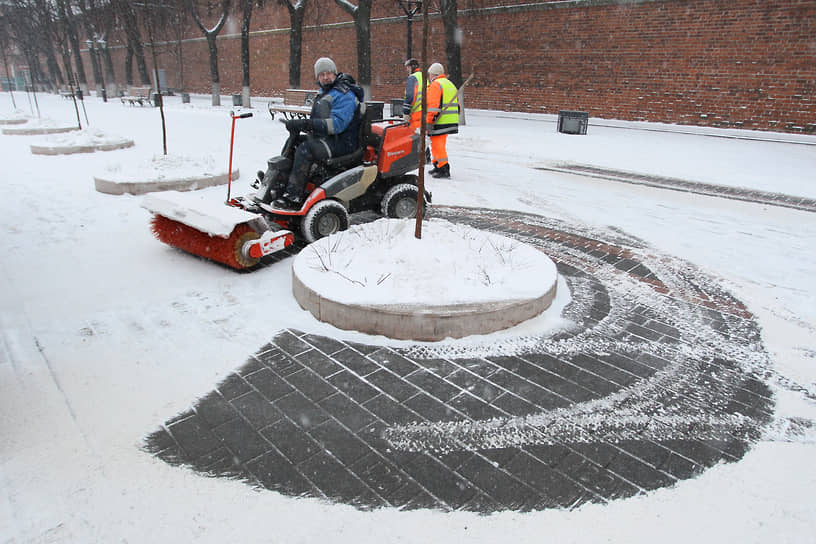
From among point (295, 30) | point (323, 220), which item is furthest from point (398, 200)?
point (295, 30)

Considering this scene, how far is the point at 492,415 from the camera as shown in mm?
2986

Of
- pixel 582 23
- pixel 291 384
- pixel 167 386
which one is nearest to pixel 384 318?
pixel 291 384

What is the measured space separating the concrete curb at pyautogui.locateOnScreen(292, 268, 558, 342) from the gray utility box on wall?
40.7ft

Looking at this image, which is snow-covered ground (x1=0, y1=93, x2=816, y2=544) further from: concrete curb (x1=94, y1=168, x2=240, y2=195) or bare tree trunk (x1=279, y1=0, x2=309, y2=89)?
bare tree trunk (x1=279, y1=0, x2=309, y2=89)

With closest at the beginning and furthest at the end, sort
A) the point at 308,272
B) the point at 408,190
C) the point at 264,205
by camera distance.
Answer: the point at 308,272
the point at 264,205
the point at 408,190

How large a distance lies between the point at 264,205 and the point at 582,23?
1602 centimetres

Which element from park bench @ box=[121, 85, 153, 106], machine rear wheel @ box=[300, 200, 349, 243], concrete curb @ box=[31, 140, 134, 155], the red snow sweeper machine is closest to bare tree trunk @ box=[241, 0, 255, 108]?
park bench @ box=[121, 85, 153, 106]

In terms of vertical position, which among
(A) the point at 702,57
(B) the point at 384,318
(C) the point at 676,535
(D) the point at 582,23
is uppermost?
(D) the point at 582,23

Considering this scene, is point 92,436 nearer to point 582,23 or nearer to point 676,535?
point 676,535

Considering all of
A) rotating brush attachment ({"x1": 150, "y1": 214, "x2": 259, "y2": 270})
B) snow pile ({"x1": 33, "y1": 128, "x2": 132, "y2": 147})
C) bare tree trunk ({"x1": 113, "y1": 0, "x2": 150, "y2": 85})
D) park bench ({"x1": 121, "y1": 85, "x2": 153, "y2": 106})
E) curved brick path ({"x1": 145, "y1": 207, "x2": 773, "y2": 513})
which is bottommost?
curved brick path ({"x1": 145, "y1": 207, "x2": 773, "y2": 513})

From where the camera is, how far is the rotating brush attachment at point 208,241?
4.75 m

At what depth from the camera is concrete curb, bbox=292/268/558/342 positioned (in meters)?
3.69

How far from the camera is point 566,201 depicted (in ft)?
25.9

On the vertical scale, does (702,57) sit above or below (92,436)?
above
